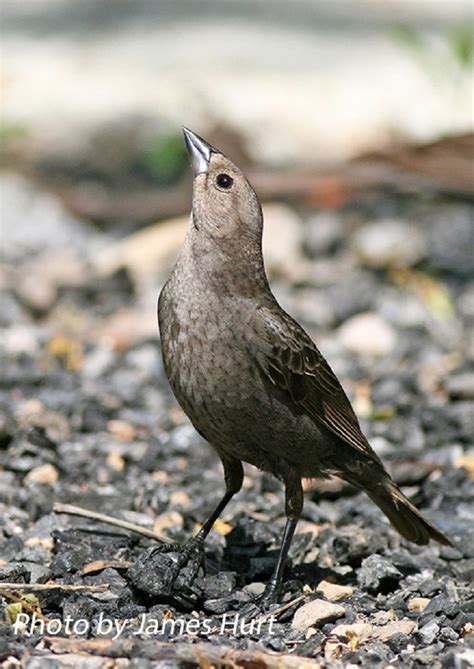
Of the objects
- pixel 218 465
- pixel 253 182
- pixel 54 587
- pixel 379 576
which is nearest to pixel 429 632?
pixel 379 576

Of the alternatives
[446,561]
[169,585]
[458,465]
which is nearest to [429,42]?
[458,465]

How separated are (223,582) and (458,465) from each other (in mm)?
1748

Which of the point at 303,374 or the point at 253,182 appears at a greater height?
the point at 253,182

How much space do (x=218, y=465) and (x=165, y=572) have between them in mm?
1681

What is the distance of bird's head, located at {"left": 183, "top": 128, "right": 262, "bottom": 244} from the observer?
15.2 feet

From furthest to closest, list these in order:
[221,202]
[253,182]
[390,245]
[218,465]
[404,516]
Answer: [253,182] < [390,245] < [218,465] < [404,516] < [221,202]

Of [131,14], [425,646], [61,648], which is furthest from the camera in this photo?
[131,14]

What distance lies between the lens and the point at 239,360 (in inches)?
174

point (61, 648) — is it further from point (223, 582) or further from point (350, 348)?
point (350, 348)

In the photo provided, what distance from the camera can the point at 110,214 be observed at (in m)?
9.27

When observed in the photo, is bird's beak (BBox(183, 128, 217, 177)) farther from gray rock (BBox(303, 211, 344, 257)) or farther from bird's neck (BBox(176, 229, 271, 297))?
gray rock (BBox(303, 211, 344, 257))

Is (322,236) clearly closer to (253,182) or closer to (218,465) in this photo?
(253,182)

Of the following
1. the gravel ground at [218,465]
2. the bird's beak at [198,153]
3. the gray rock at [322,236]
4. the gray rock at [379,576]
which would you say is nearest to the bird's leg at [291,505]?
the gravel ground at [218,465]

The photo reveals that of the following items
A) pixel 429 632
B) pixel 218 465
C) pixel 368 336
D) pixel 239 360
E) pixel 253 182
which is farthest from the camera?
pixel 253 182
